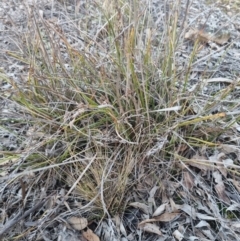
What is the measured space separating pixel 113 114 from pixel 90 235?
47 cm

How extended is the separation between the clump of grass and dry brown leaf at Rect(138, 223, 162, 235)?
107 mm

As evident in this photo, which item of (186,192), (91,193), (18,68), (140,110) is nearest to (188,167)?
(186,192)

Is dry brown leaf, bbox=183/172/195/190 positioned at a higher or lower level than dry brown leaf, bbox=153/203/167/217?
higher

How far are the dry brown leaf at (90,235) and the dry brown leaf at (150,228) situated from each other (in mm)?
171

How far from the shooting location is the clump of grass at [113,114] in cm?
147

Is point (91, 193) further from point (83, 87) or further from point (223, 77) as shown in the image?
point (223, 77)

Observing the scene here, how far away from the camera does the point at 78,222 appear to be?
4.82 feet

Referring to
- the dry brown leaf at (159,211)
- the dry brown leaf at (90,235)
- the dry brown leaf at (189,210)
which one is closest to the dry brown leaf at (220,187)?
the dry brown leaf at (189,210)

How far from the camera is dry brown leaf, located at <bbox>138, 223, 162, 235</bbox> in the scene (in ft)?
4.73

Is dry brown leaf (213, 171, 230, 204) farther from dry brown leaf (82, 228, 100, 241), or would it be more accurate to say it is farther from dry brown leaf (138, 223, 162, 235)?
dry brown leaf (82, 228, 100, 241)

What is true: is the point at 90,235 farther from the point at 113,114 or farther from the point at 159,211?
the point at 113,114

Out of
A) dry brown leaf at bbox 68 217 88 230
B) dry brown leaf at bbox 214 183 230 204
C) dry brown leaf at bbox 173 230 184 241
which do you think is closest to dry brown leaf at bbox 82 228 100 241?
dry brown leaf at bbox 68 217 88 230

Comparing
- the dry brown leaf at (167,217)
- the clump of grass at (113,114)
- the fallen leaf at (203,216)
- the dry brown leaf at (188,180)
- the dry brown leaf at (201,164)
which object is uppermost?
the clump of grass at (113,114)

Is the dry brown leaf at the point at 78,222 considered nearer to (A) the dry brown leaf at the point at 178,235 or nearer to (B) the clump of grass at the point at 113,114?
(B) the clump of grass at the point at 113,114
